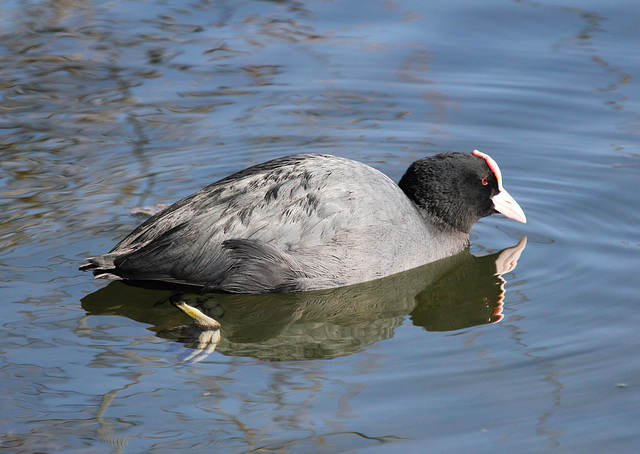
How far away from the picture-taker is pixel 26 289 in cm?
514

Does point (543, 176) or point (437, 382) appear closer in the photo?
point (437, 382)

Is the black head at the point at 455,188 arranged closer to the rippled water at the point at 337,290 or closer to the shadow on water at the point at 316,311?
the rippled water at the point at 337,290

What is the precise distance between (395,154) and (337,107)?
1.09 m

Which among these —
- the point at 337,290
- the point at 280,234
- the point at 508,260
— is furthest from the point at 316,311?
the point at 508,260

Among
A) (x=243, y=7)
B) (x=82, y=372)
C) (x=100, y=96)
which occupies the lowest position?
(x=82, y=372)

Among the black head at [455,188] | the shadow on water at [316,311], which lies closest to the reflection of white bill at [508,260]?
the shadow on water at [316,311]

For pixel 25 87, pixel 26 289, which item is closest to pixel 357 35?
pixel 25 87

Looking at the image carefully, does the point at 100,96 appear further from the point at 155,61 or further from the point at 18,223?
the point at 18,223

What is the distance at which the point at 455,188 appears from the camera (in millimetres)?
5875

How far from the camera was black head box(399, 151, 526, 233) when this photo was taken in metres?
5.85

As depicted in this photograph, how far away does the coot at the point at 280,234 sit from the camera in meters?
5.01

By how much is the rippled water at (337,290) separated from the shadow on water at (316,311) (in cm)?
2

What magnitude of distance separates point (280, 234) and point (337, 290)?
0.56m

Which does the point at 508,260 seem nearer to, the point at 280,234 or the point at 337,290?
the point at 337,290
